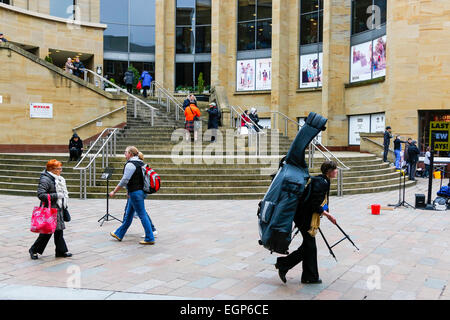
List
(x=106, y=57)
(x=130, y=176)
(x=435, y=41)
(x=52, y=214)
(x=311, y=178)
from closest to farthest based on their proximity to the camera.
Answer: (x=311, y=178) < (x=52, y=214) < (x=130, y=176) < (x=435, y=41) < (x=106, y=57)

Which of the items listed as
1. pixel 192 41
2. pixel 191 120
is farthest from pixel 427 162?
pixel 192 41

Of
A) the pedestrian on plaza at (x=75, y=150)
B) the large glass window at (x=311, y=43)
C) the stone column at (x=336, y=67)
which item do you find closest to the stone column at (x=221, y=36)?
the large glass window at (x=311, y=43)

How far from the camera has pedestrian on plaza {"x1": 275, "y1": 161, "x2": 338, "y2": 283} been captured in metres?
4.86

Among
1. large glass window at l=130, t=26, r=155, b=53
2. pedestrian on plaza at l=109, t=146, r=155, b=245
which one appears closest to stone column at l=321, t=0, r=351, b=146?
large glass window at l=130, t=26, r=155, b=53

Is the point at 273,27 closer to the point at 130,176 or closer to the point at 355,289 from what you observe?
the point at 130,176

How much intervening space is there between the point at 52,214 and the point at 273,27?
78.2ft

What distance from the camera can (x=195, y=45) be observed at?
30.5 metres

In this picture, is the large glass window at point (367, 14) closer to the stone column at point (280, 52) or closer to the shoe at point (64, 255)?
the stone column at point (280, 52)

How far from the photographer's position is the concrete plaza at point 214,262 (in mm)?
4871

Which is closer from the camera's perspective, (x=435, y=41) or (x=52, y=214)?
(x=52, y=214)

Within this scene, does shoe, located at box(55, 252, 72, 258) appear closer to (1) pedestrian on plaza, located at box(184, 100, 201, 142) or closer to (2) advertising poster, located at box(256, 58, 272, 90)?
(1) pedestrian on plaza, located at box(184, 100, 201, 142)

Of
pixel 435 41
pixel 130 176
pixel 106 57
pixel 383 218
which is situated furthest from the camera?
pixel 106 57

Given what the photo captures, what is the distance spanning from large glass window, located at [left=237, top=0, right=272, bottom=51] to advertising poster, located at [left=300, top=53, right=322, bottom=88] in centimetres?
281
